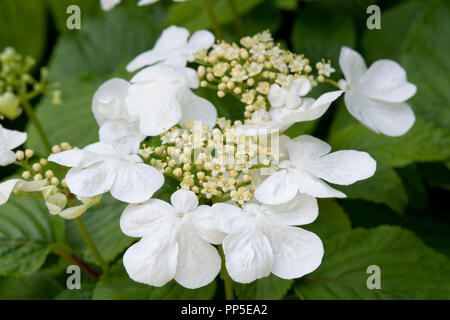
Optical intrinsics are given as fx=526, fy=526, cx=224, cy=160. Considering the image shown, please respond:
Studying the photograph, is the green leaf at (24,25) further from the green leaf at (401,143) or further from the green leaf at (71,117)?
the green leaf at (401,143)

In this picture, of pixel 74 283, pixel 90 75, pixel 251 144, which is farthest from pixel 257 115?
pixel 90 75

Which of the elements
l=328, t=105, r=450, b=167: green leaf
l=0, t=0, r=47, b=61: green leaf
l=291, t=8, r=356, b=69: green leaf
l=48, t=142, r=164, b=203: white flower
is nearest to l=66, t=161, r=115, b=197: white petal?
l=48, t=142, r=164, b=203: white flower

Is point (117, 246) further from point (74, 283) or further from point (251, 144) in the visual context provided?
point (251, 144)

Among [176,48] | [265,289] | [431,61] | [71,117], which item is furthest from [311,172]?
[71,117]

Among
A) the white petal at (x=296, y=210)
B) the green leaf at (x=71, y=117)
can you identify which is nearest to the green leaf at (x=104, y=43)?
the green leaf at (x=71, y=117)

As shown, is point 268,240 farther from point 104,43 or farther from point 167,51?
point 104,43

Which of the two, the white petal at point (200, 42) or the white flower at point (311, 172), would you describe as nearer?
the white flower at point (311, 172)
